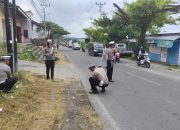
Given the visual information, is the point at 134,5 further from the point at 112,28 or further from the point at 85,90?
the point at 85,90

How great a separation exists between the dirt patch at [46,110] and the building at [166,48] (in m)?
19.9

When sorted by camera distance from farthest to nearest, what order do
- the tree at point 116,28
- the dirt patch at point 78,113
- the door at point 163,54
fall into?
the tree at point 116,28 < the door at point 163,54 < the dirt patch at point 78,113

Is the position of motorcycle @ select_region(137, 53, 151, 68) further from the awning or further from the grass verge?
the grass verge

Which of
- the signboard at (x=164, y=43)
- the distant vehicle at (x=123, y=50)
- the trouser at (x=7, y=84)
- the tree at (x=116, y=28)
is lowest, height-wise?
Result: the distant vehicle at (x=123, y=50)

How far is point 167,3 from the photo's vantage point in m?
34.3

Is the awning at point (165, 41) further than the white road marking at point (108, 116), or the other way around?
the awning at point (165, 41)

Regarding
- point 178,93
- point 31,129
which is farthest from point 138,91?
point 31,129

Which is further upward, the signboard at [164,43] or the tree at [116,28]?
the tree at [116,28]

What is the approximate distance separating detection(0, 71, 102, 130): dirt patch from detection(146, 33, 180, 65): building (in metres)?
19.9

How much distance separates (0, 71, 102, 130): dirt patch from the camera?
6.77 metres

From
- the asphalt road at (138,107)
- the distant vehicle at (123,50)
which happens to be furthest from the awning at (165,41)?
the asphalt road at (138,107)

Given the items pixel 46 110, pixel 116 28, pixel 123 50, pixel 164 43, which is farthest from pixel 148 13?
pixel 46 110

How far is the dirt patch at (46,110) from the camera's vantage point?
22.2 ft

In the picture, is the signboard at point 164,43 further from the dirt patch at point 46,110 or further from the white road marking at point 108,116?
the white road marking at point 108,116
